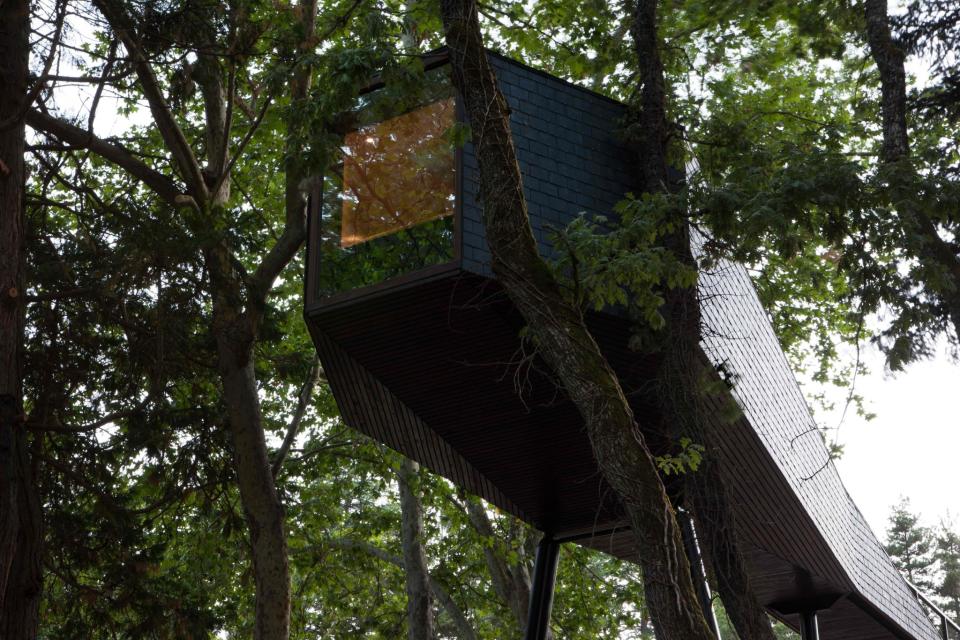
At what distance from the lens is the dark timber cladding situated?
791 centimetres

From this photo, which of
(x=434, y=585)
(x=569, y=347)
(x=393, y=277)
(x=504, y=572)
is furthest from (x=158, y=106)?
(x=504, y=572)

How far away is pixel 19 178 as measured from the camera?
8828 millimetres

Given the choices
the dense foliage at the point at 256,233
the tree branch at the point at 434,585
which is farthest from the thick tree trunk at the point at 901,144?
the tree branch at the point at 434,585

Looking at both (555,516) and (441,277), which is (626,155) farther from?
(555,516)

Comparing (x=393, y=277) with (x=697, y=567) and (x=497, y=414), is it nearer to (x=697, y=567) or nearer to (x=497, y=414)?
(x=497, y=414)

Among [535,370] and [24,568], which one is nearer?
[535,370]

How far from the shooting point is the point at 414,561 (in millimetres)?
14594

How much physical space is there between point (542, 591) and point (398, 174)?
515 cm

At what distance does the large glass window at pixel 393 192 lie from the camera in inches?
307

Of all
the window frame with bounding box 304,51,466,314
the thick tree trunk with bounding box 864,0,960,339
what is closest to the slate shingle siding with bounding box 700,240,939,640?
the thick tree trunk with bounding box 864,0,960,339

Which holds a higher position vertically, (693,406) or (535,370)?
(535,370)

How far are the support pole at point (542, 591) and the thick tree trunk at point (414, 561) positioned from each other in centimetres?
349

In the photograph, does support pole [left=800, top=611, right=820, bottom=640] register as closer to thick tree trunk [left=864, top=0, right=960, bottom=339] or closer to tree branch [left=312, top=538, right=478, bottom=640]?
tree branch [left=312, top=538, right=478, bottom=640]

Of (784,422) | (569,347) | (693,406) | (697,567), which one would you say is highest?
(784,422)
